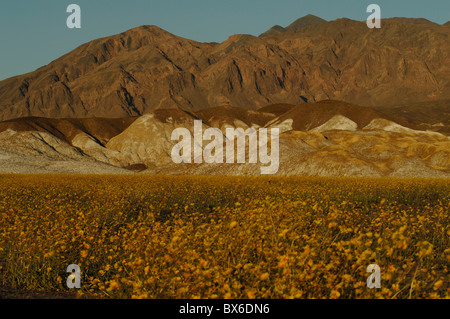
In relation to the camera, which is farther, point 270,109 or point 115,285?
point 270,109

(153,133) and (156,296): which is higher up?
(153,133)

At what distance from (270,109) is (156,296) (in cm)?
16290

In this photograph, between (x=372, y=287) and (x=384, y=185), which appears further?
(x=384, y=185)

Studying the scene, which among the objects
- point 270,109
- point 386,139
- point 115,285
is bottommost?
point 115,285

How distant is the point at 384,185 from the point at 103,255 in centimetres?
1784

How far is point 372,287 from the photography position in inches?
221

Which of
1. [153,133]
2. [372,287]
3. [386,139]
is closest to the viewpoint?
[372,287]

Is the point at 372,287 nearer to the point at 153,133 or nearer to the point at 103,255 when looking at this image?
the point at 103,255

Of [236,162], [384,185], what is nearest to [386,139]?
[236,162]
